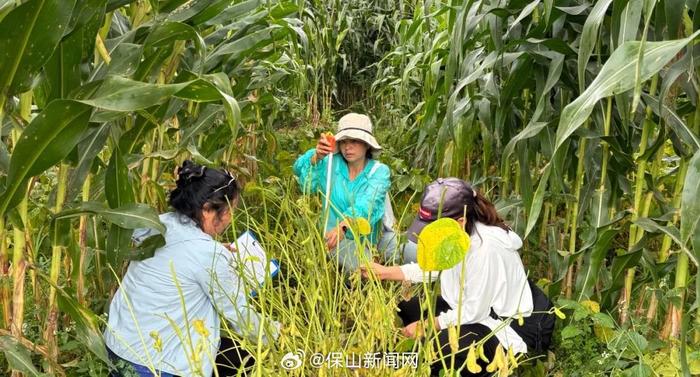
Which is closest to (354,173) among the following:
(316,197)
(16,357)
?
(316,197)

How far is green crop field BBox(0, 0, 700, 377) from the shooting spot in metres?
1.43

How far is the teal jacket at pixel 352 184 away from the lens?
3.05m

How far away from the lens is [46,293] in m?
2.51

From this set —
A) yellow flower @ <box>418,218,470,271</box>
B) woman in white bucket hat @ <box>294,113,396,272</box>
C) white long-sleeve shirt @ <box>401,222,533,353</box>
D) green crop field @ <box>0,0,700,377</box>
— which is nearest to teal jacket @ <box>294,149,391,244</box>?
woman in white bucket hat @ <box>294,113,396,272</box>

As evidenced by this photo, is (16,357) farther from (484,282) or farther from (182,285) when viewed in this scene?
(484,282)

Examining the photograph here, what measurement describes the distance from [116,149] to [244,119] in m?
1.55

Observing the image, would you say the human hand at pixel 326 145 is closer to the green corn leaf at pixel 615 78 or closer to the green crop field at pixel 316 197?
the green crop field at pixel 316 197

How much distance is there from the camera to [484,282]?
210 centimetres

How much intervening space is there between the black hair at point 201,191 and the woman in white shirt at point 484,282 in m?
0.52

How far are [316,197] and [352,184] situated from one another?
88cm

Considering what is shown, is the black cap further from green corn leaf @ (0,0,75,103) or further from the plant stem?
green corn leaf @ (0,0,75,103)
